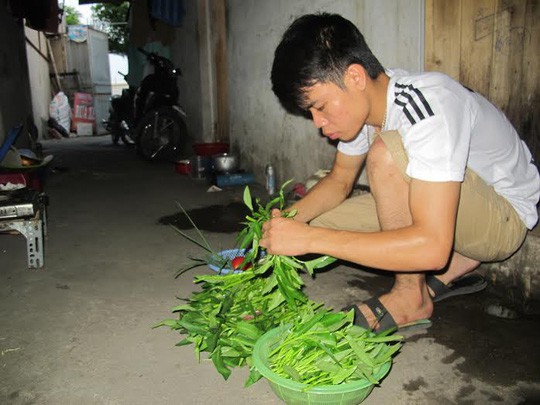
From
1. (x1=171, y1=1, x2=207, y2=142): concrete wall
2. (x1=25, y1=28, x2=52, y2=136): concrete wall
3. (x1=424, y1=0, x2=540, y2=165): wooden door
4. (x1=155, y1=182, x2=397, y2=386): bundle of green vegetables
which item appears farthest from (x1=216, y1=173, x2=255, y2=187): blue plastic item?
(x1=25, y1=28, x2=52, y2=136): concrete wall

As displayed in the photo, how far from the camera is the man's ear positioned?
1.73m

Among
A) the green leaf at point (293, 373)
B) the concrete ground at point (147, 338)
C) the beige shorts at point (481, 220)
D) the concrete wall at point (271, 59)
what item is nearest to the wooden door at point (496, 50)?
the concrete wall at point (271, 59)

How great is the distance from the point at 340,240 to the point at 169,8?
7675mm

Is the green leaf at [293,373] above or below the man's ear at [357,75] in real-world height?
below

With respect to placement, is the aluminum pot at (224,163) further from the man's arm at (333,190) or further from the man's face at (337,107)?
the man's face at (337,107)

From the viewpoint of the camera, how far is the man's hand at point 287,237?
1.77m

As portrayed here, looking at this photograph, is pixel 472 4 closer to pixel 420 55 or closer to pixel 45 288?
pixel 420 55

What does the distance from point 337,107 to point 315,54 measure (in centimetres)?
22

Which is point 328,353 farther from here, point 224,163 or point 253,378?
point 224,163

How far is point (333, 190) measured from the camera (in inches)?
97.5

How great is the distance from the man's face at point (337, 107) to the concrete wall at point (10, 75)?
5.35 meters

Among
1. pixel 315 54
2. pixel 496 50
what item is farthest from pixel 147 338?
pixel 496 50

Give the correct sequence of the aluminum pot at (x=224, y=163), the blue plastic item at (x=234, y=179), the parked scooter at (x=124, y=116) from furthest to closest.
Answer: the parked scooter at (x=124, y=116)
the aluminum pot at (x=224, y=163)
the blue plastic item at (x=234, y=179)

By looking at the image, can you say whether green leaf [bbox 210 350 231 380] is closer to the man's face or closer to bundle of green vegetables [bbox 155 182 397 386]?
bundle of green vegetables [bbox 155 182 397 386]
